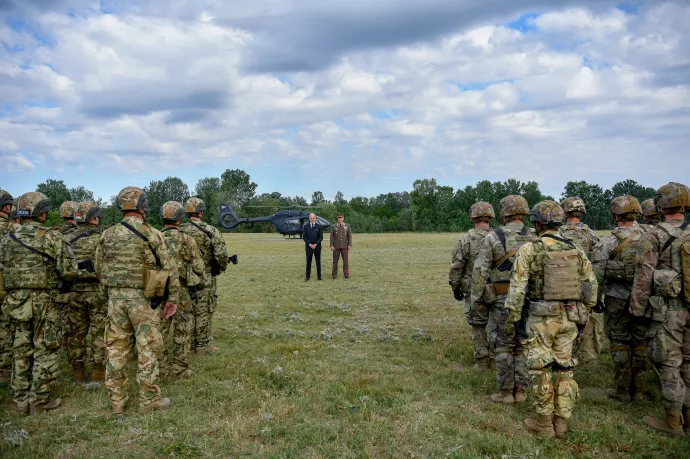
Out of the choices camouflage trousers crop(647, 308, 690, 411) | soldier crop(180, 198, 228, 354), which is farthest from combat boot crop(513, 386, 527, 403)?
soldier crop(180, 198, 228, 354)

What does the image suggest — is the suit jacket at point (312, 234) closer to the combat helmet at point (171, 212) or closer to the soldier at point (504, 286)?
the combat helmet at point (171, 212)

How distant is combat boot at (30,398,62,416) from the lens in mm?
5602

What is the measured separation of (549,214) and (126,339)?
5332mm

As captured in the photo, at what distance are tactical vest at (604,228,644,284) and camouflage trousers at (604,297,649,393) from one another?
1.06 feet

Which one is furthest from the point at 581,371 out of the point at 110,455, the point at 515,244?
the point at 110,455

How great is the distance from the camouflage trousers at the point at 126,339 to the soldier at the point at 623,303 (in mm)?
5927

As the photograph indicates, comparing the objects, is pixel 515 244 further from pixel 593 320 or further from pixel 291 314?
pixel 291 314

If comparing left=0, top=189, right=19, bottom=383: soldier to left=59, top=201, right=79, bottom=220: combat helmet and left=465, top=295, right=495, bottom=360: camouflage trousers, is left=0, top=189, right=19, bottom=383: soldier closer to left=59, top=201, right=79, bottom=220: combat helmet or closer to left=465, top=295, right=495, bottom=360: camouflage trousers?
left=59, top=201, right=79, bottom=220: combat helmet

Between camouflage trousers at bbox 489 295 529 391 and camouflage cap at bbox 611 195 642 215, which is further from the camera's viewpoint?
camouflage cap at bbox 611 195 642 215

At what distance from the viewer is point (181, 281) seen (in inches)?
279

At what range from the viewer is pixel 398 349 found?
831cm

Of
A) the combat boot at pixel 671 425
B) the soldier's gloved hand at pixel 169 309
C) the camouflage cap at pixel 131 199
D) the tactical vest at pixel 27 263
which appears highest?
the camouflage cap at pixel 131 199

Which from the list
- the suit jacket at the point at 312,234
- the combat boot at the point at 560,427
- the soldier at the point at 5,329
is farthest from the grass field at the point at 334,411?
the suit jacket at the point at 312,234

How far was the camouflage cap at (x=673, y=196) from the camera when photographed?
532 centimetres
